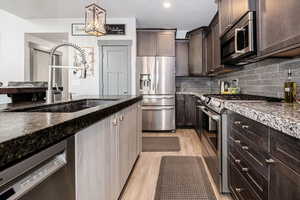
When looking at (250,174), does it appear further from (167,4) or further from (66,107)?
(167,4)

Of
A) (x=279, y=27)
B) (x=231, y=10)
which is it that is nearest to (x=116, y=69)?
(x=231, y=10)

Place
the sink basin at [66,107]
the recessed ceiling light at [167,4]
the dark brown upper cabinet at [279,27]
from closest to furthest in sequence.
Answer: the dark brown upper cabinet at [279,27], the sink basin at [66,107], the recessed ceiling light at [167,4]

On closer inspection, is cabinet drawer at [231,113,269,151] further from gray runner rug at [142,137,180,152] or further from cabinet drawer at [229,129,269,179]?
gray runner rug at [142,137,180,152]

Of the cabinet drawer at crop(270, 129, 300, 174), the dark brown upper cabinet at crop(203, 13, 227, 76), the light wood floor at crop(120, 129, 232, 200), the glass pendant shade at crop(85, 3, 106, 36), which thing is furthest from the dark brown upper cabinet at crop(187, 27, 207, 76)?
the cabinet drawer at crop(270, 129, 300, 174)

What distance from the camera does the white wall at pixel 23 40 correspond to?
5.07 meters


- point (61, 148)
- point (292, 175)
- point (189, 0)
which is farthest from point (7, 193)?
point (189, 0)

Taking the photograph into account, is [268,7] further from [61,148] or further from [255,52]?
[61,148]

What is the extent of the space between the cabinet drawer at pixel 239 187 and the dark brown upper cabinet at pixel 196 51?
12.4ft

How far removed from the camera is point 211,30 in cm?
478

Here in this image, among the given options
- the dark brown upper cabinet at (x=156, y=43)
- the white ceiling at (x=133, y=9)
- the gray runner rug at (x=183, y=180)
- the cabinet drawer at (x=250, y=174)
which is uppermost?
the white ceiling at (x=133, y=9)

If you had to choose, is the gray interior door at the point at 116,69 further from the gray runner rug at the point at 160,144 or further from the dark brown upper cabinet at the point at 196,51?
the dark brown upper cabinet at the point at 196,51

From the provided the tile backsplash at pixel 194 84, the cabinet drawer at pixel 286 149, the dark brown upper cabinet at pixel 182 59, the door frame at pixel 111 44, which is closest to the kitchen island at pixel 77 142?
the cabinet drawer at pixel 286 149

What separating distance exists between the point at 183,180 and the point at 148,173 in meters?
0.44

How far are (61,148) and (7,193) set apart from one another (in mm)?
295
